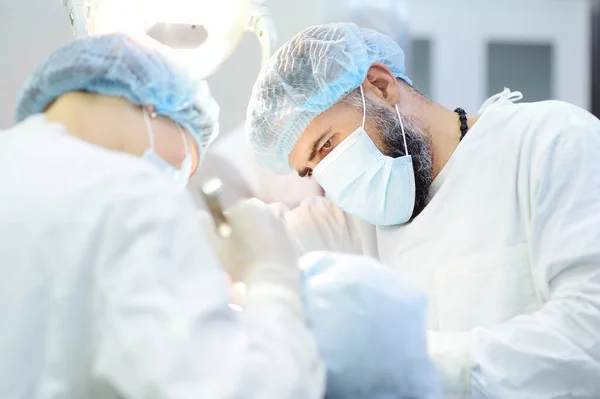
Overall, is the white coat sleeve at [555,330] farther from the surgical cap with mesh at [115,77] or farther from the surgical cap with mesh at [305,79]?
the surgical cap with mesh at [115,77]

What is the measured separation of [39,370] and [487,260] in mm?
1063

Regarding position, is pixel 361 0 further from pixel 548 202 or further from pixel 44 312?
pixel 44 312

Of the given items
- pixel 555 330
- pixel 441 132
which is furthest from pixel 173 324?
pixel 441 132

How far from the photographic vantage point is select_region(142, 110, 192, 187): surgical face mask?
1.13 m

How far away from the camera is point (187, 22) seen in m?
1.64

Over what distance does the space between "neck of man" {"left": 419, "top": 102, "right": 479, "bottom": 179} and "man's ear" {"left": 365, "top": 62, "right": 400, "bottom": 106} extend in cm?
9

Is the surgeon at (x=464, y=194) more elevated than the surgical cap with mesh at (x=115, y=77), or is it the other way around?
the surgical cap with mesh at (x=115, y=77)

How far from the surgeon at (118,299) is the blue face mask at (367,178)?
0.80 m

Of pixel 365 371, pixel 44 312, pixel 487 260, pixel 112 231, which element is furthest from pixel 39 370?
pixel 487 260

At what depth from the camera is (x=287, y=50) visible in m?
1.75

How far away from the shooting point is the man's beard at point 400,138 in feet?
5.76

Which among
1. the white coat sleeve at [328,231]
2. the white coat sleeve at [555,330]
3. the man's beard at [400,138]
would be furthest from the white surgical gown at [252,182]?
the white coat sleeve at [555,330]

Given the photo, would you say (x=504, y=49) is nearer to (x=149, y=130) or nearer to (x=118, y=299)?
(x=149, y=130)

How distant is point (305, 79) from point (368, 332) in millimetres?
842
